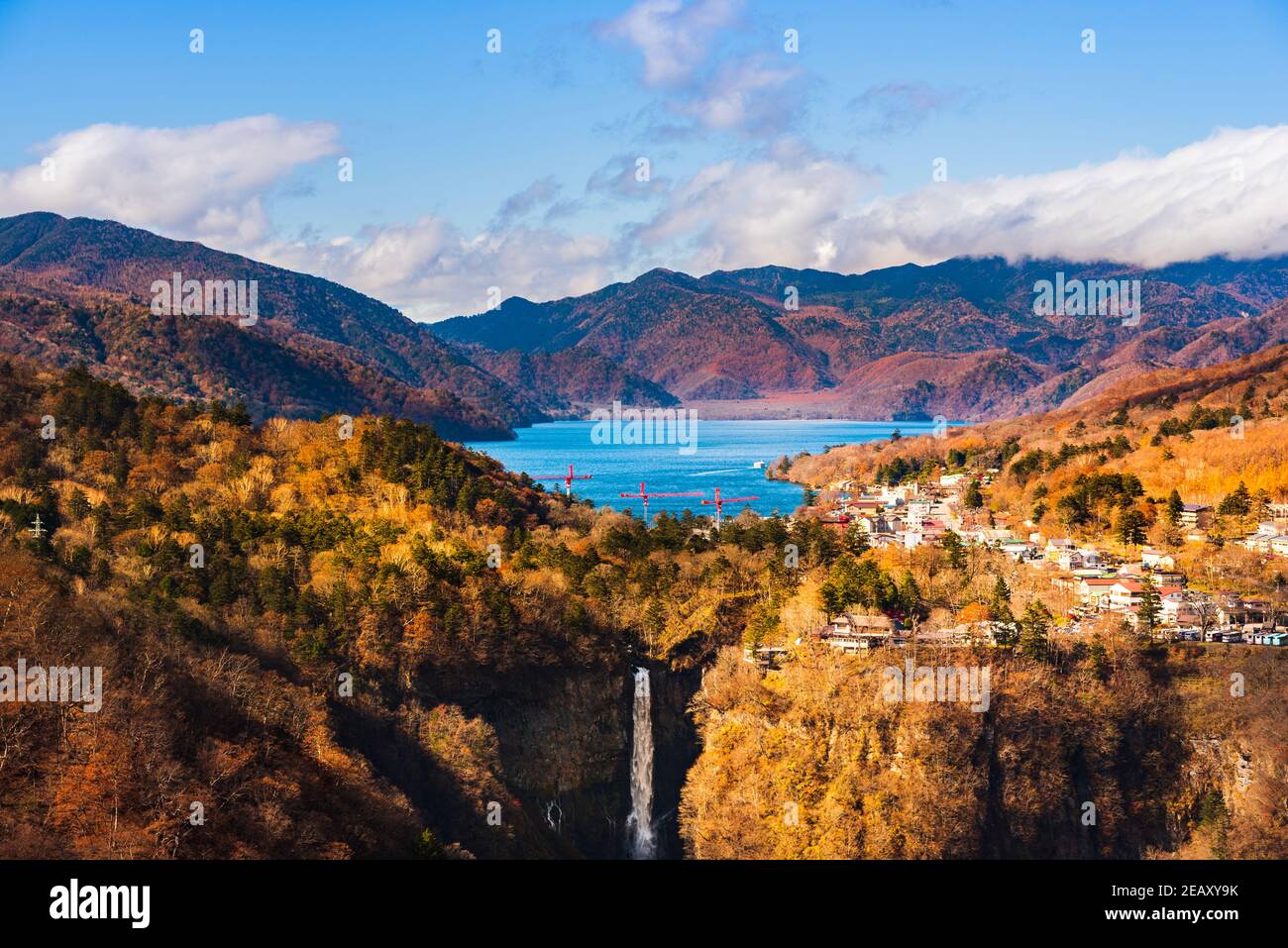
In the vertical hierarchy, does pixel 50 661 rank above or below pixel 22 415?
below

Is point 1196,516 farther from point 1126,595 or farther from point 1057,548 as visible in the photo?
point 1126,595

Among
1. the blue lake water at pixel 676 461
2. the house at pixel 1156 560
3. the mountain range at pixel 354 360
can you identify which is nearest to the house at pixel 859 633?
the house at pixel 1156 560

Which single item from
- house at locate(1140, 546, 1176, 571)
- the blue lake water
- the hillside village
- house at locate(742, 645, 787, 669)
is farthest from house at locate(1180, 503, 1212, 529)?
the blue lake water

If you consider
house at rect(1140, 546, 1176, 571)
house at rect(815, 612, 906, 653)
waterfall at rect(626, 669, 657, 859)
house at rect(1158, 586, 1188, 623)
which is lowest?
waterfall at rect(626, 669, 657, 859)

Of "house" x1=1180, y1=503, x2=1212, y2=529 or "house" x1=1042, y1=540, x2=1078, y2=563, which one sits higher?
"house" x1=1180, y1=503, x2=1212, y2=529

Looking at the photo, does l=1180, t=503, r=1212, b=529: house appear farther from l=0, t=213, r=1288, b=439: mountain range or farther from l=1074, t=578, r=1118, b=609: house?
l=0, t=213, r=1288, b=439: mountain range

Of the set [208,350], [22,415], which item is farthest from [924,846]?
[208,350]
